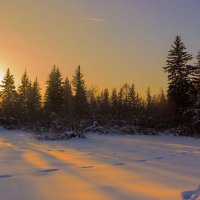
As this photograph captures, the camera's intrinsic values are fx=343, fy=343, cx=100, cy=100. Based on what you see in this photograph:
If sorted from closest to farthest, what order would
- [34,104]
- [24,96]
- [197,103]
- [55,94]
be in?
1. [197,103]
2. [55,94]
3. [34,104]
4. [24,96]

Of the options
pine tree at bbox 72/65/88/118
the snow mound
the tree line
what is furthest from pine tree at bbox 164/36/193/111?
the snow mound

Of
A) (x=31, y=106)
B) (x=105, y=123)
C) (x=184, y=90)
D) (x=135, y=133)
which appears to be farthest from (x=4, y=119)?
(x=184, y=90)

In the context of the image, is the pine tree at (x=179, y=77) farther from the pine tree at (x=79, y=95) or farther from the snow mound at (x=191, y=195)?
the snow mound at (x=191, y=195)

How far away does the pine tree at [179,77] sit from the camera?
118 feet

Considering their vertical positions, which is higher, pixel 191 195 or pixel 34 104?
pixel 34 104

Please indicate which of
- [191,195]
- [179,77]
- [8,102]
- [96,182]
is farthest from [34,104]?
[191,195]

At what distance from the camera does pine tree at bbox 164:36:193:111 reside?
35.9m

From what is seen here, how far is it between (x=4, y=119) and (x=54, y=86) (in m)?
9.47

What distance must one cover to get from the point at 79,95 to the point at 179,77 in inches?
966

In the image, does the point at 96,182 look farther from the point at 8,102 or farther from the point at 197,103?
the point at 8,102

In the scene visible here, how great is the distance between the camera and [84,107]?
5706 centimetres

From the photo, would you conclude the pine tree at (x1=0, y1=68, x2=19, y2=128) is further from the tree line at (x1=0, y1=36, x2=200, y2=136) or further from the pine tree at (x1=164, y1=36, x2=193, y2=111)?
the pine tree at (x1=164, y1=36, x2=193, y2=111)

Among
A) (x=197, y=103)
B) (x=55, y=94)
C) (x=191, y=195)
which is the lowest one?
(x=191, y=195)

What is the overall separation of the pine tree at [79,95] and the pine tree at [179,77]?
20.2m
